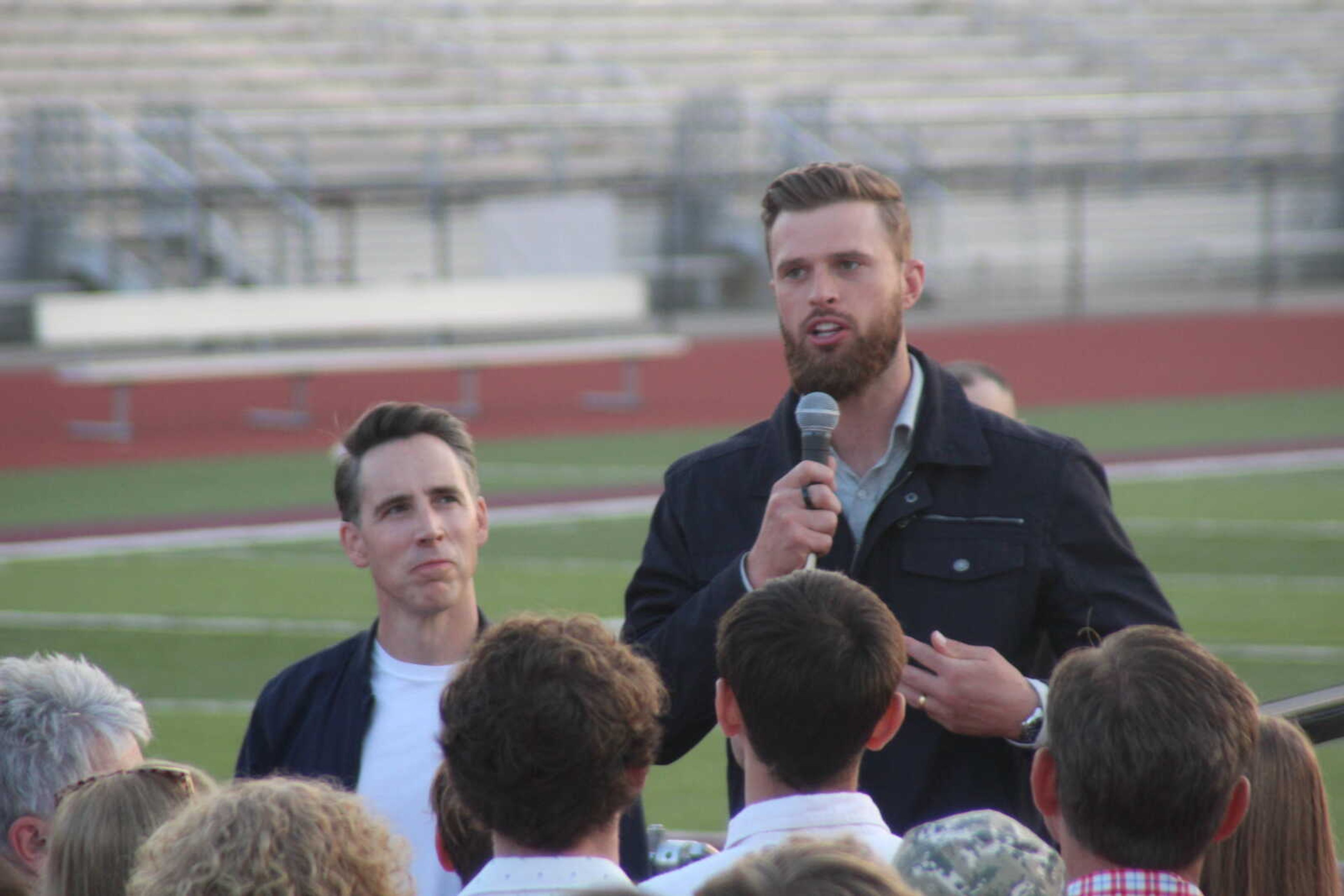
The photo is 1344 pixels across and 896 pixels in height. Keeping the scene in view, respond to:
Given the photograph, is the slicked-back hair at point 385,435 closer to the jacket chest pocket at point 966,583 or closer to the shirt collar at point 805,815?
A: the jacket chest pocket at point 966,583

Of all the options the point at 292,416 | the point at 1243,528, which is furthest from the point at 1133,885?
the point at 292,416

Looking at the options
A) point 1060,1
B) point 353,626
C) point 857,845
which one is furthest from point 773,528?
point 1060,1

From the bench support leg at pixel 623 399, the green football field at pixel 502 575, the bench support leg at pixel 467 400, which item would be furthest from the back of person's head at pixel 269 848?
the bench support leg at pixel 623 399

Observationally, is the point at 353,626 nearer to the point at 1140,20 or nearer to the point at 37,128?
the point at 37,128

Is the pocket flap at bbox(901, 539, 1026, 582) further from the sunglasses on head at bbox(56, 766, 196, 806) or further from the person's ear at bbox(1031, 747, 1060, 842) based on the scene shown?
the sunglasses on head at bbox(56, 766, 196, 806)

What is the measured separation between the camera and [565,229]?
2502cm

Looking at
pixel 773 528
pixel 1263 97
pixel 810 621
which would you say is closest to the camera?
pixel 810 621

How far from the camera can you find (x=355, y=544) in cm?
505

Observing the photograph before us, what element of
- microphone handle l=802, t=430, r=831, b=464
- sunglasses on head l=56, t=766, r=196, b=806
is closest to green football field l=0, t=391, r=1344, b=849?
microphone handle l=802, t=430, r=831, b=464

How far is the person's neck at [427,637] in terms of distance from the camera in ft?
15.7

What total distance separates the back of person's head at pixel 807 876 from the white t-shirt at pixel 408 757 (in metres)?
2.25

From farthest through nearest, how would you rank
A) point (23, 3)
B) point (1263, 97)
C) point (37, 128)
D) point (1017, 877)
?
1. point (1263, 97)
2. point (23, 3)
3. point (37, 128)
4. point (1017, 877)

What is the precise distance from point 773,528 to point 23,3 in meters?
26.3

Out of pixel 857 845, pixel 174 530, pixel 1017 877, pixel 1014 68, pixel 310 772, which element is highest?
pixel 1014 68
